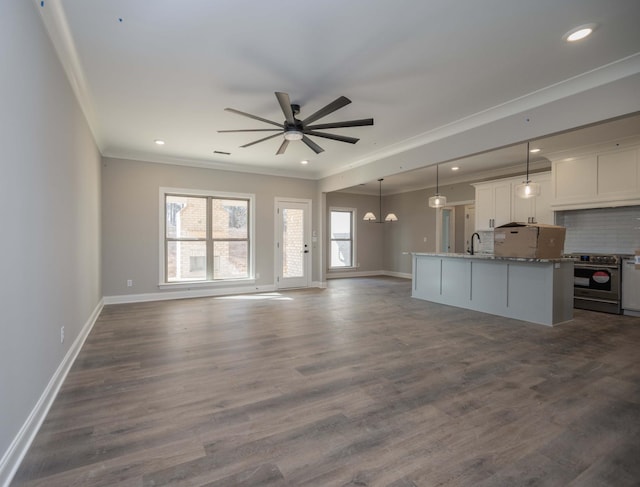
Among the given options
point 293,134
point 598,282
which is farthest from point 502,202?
point 293,134

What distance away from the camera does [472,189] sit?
8.16 metres

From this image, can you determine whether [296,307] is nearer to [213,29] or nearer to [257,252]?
[257,252]

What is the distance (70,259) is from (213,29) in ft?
8.06

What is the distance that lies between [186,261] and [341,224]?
5063 mm

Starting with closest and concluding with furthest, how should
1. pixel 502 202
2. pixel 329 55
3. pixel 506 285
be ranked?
pixel 329 55
pixel 506 285
pixel 502 202

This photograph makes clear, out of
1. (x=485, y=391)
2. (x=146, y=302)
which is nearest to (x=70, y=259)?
(x=146, y=302)

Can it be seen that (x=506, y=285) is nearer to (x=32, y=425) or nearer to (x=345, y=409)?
(x=345, y=409)

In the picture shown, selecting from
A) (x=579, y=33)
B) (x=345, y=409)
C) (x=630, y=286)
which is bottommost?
(x=345, y=409)

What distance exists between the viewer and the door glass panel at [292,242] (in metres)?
7.72

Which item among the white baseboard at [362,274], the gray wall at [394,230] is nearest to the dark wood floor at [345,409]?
the gray wall at [394,230]

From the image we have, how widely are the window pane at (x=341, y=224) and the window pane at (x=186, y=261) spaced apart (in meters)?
4.41

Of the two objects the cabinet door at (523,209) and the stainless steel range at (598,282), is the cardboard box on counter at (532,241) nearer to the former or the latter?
the stainless steel range at (598,282)

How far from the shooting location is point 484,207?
730 cm

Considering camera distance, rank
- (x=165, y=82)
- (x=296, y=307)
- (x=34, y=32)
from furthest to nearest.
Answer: (x=296, y=307), (x=165, y=82), (x=34, y=32)
